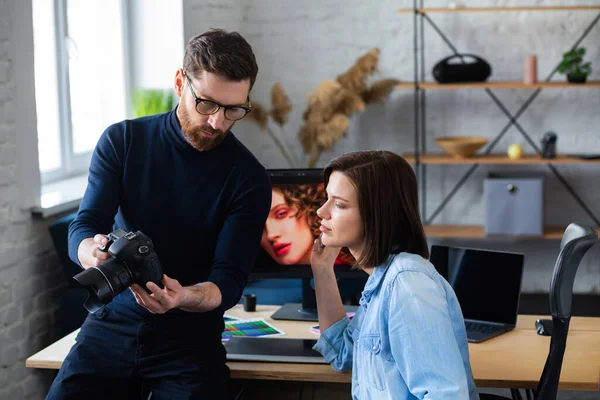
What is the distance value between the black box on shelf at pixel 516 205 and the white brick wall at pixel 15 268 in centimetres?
266

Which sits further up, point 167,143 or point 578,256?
point 167,143

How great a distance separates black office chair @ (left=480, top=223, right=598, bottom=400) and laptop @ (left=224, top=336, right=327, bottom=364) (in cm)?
57

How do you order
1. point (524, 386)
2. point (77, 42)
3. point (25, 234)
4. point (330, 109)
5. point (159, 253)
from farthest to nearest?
point (330, 109), point (77, 42), point (25, 234), point (159, 253), point (524, 386)

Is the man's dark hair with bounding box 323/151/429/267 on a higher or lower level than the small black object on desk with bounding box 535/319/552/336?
higher

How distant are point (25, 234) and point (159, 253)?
1062 millimetres

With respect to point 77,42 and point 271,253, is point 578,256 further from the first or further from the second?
point 77,42

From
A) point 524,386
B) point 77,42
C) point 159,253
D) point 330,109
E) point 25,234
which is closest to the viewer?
point 524,386

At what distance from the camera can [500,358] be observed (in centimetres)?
219

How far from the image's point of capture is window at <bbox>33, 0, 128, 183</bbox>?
3.81 metres

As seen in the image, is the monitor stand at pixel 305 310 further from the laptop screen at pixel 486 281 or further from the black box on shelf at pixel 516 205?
the black box on shelf at pixel 516 205

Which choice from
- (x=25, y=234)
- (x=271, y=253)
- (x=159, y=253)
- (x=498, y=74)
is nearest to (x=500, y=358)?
(x=271, y=253)

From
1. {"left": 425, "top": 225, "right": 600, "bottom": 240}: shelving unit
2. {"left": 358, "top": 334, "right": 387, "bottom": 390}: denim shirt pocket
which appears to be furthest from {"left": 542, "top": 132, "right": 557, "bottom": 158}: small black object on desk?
{"left": 358, "top": 334, "right": 387, "bottom": 390}: denim shirt pocket

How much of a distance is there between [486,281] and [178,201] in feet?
3.01

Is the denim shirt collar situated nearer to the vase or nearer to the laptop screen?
the laptop screen
